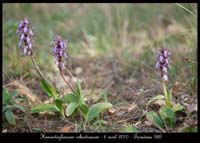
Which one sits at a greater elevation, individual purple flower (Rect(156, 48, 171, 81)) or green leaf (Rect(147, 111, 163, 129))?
individual purple flower (Rect(156, 48, 171, 81))

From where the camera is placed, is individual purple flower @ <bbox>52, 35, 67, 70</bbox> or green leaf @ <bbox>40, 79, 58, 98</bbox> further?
green leaf @ <bbox>40, 79, 58, 98</bbox>

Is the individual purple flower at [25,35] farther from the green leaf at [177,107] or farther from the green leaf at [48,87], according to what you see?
the green leaf at [177,107]

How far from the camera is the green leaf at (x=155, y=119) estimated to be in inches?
131

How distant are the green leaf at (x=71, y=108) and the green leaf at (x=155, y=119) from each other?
0.51 meters

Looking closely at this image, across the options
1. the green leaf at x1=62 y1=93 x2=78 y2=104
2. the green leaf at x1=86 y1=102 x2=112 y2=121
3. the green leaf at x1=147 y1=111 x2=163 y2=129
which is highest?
the green leaf at x1=62 y1=93 x2=78 y2=104

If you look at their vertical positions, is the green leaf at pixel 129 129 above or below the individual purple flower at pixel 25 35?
below

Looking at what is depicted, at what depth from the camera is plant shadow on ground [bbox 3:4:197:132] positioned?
11.8 feet

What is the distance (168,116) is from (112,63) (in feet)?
5.94

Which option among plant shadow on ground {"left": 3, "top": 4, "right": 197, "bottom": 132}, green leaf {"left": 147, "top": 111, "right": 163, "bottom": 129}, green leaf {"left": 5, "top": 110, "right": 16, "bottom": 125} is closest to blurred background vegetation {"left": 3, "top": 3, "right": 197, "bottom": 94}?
plant shadow on ground {"left": 3, "top": 4, "right": 197, "bottom": 132}

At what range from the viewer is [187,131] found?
3199 millimetres

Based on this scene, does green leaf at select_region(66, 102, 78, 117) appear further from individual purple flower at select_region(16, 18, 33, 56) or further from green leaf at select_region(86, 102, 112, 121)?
individual purple flower at select_region(16, 18, 33, 56)

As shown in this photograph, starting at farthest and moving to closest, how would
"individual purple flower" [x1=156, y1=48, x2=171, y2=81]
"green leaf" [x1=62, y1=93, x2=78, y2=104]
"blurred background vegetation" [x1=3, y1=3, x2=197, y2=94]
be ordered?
1. "blurred background vegetation" [x1=3, y1=3, x2=197, y2=94]
2. "green leaf" [x1=62, y1=93, x2=78, y2=104]
3. "individual purple flower" [x1=156, y1=48, x2=171, y2=81]

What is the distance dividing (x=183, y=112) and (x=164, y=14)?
285cm

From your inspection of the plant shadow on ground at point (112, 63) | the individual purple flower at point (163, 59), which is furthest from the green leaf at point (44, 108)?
the individual purple flower at point (163, 59)
